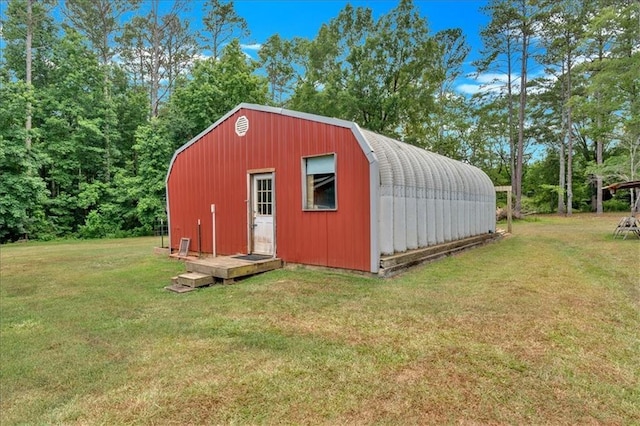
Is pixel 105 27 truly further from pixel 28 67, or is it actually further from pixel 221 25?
pixel 221 25

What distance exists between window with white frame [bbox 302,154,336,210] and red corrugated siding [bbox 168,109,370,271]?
143 millimetres

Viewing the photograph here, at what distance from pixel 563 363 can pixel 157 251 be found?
421 inches

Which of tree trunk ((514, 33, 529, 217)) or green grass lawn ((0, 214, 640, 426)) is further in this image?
tree trunk ((514, 33, 529, 217))

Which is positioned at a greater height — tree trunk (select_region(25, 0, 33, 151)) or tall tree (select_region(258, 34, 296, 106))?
tall tree (select_region(258, 34, 296, 106))

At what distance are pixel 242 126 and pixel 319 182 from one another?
9.17 ft

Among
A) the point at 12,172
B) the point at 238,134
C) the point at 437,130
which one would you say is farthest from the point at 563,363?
the point at 437,130

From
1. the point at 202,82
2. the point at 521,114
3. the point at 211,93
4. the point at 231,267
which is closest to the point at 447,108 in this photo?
the point at 521,114

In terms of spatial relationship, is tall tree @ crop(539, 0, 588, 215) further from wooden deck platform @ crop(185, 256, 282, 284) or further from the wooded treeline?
wooden deck platform @ crop(185, 256, 282, 284)

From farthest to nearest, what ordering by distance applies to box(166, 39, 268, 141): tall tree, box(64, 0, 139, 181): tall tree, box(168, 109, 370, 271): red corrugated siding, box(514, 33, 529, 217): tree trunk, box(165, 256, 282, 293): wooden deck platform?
box(514, 33, 529, 217): tree trunk → box(64, 0, 139, 181): tall tree → box(166, 39, 268, 141): tall tree → box(168, 109, 370, 271): red corrugated siding → box(165, 256, 282, 293): wooden deck platform

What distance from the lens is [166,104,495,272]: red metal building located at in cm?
676

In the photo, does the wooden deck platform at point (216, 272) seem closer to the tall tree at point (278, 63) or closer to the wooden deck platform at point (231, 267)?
the wooden deck platform at point (231, 267)

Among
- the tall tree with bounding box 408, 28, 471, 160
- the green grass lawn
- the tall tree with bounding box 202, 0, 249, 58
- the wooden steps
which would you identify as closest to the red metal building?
the wooden steps

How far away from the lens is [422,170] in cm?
851

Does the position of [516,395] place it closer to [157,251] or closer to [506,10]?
[157,251]
